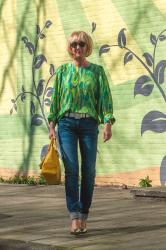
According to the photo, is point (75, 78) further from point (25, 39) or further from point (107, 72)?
point (25, 39)

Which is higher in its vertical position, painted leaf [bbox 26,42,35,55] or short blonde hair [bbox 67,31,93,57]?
short blonde hair [bbox 67,31,93,57]

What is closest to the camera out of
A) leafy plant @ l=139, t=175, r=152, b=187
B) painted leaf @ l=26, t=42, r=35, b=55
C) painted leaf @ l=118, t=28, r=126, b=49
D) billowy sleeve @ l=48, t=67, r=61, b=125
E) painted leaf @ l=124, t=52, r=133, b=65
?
billowy sleeve @ l=48, t=67, r=61, b=125

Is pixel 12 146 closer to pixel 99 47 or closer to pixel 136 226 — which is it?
pixel 99 47

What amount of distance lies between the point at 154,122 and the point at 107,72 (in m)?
1.19

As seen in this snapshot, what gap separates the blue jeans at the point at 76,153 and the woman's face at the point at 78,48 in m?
0.59

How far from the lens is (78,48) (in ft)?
22.4

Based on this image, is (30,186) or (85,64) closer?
(85,64)

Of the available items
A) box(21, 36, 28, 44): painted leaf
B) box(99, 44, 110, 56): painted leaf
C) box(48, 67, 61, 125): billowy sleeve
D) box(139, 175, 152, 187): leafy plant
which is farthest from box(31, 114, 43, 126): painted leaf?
box(48, 67, 61, 125): billowy sleeve

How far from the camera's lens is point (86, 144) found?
677cm

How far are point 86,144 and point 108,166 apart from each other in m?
4.75

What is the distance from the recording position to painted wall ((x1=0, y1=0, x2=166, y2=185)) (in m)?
10.8

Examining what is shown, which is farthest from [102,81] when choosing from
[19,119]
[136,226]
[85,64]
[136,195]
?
[19,119]

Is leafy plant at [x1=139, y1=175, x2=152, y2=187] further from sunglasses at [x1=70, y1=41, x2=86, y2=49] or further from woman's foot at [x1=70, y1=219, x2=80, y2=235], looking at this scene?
sunglasses at [x1=70, y1=41, x2=86, y2=49]

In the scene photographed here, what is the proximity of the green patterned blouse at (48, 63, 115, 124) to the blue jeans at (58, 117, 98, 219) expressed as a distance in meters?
0.10
